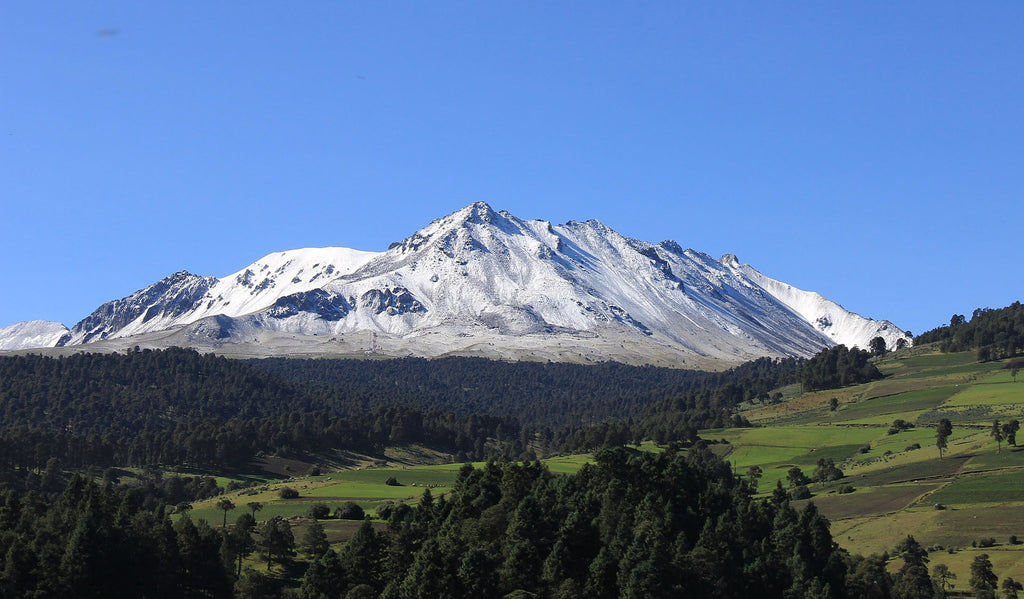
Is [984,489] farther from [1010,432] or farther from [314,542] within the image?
[314,542]

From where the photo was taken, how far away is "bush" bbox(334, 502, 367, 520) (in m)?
142

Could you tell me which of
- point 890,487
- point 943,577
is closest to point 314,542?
point 943,577

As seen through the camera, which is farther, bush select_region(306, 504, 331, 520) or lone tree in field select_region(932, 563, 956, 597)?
bush select_region(306, 504, 331, 520)

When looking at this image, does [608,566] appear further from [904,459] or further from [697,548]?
[904,459]

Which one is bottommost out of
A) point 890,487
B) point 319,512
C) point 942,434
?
point 319,512

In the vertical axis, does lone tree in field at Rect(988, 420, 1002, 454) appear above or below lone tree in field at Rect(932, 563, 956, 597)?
above

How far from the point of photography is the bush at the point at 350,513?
14188cm

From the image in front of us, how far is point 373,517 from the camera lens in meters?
139

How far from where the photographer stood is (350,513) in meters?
143

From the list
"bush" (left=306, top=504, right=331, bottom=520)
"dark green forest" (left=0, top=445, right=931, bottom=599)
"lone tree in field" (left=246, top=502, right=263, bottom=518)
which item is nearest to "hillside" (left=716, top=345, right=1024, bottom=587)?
"dark green forest" (left=0, top=445, right=931, bottom=599)

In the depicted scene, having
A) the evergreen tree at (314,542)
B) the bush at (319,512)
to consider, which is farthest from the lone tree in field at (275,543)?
the bush at (319,512)

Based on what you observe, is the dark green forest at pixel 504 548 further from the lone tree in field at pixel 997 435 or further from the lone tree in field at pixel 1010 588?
the lone tree in field at pixel 997 435

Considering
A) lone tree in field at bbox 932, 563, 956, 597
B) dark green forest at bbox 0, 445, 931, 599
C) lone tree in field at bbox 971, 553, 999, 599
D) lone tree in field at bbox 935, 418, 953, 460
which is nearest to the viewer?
dark green forest at bbox 0, 445, 931, 599

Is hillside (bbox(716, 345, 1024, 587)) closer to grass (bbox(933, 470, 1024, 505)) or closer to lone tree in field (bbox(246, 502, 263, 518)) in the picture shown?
grass (bbox(933, 470, 1024, 505))
